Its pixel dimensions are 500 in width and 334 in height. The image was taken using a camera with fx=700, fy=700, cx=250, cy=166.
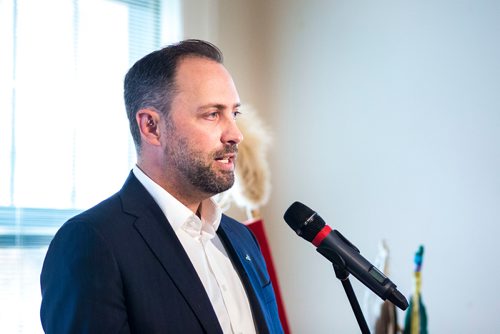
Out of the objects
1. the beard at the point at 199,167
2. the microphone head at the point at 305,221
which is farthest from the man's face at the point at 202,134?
the microphone head at the point at 305,221

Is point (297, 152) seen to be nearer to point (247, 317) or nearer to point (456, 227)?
point (456, 227)

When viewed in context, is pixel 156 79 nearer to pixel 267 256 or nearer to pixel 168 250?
pixel 168 250

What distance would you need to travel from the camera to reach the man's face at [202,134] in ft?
5.40

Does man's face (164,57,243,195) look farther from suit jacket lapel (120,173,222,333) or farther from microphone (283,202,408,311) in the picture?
microphone (283,202,408,311)

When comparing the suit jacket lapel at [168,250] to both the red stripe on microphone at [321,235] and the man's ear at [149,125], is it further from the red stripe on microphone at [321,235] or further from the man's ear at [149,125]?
the red stripe on microphone at [321,235]

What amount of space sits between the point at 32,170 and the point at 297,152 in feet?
4.22

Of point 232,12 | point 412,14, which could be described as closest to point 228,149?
point 412,14

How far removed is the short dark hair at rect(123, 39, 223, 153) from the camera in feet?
5.61

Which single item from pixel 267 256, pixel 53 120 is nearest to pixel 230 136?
pixel 267 256

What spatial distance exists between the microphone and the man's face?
28 centimetres

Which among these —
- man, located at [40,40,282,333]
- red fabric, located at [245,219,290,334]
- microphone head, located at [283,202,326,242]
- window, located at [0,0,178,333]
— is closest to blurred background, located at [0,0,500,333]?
window, located at [0,0,178,333]

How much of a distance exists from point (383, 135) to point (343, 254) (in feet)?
5.84

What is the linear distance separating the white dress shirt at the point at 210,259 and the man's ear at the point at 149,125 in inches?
3.1

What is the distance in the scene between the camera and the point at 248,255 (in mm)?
1799
